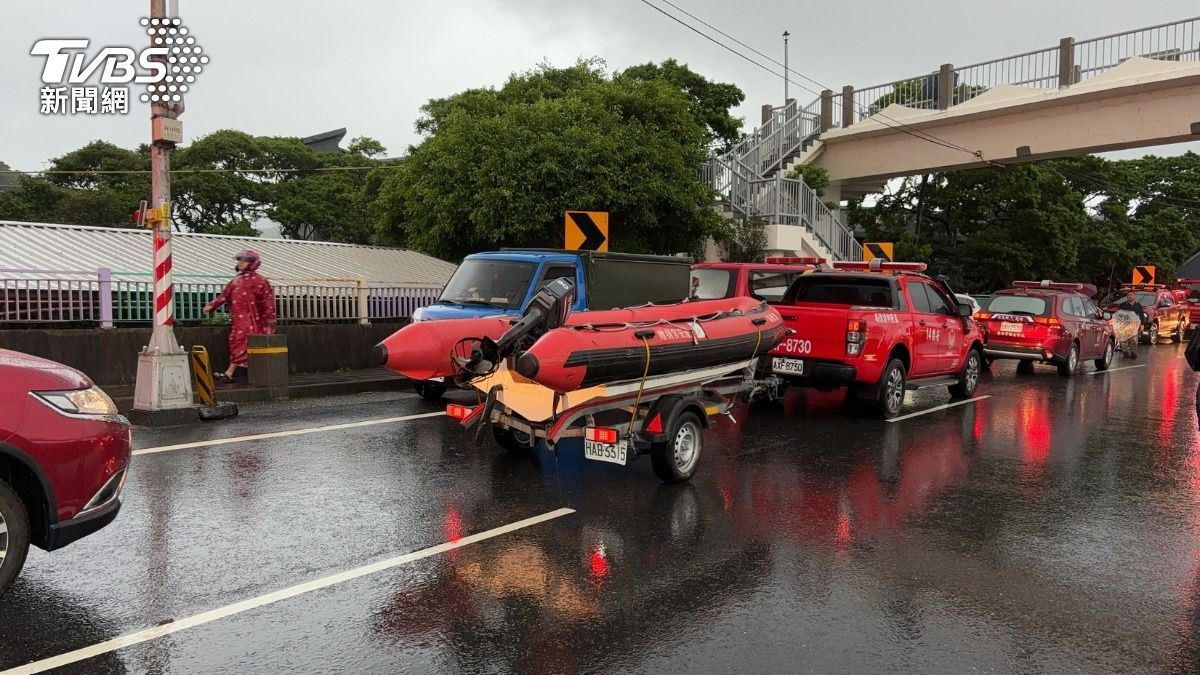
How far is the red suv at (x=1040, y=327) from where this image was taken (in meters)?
16.9

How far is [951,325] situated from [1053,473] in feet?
15.0

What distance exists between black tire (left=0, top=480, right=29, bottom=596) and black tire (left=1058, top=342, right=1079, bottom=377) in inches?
689

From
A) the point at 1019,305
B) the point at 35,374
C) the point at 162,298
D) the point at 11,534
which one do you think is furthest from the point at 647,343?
the point at 1019,305

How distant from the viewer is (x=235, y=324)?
13.0 metres

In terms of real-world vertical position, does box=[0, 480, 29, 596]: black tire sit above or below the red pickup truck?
below

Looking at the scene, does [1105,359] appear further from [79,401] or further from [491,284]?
[79,401]

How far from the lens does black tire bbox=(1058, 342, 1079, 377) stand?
17266 millimetres

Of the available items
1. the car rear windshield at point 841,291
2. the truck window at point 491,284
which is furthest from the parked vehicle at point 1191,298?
the truck window at point 491,284

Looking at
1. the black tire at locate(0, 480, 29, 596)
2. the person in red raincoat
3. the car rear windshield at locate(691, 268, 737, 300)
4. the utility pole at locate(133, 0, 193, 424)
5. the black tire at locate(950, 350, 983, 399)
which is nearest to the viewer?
the black tire at locate(0, 480, 29, 596)

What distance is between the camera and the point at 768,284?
43.5ft

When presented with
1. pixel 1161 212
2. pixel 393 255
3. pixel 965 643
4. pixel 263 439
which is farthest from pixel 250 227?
pixel 1161 212

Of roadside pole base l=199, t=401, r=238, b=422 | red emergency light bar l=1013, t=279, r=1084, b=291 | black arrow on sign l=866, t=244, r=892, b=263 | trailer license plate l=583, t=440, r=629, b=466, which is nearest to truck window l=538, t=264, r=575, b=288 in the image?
roadside pole base l=199, t=401, r=238, b=422

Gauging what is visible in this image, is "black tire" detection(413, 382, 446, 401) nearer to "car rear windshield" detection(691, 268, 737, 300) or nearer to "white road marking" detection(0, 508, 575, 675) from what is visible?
"car rear windshield" detection(691, 268, 737, 300)

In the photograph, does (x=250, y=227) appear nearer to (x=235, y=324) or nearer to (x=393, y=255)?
(x=393, y=255)
